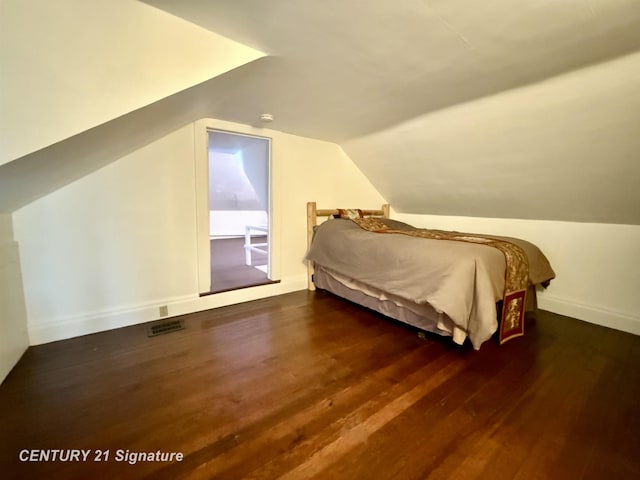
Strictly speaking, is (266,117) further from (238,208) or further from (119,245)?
(238,208)

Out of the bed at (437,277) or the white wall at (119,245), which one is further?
the white wall at (119,245)

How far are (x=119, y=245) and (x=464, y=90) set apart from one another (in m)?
2.97

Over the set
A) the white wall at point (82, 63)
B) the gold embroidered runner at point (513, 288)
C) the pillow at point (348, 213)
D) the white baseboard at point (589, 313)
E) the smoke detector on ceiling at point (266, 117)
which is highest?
the smoke detector on ceiling at point (266, 117)

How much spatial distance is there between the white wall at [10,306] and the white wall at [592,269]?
4.39 metres

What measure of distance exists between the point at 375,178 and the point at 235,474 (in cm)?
346

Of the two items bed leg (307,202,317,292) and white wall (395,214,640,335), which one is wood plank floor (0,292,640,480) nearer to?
white wall (395,214,640,335)

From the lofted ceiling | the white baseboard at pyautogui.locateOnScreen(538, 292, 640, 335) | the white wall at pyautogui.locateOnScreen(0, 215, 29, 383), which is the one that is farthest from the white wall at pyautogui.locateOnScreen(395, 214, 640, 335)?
the white wall at pyautogui.locateOnScreen(0, 215, 29, 383)

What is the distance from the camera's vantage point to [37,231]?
1981 millimetres

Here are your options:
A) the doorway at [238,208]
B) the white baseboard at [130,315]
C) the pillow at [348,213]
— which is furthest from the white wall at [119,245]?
the pillow at [348,213]

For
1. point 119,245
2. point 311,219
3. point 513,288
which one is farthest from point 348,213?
point 119,245

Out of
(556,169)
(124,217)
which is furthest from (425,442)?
(124,217)

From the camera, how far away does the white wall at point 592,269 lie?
242cm

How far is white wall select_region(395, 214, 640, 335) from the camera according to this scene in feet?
7.95

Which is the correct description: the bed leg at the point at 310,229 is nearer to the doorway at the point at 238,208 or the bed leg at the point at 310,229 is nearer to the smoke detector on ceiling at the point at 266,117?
the doorway at the point at 238,208
